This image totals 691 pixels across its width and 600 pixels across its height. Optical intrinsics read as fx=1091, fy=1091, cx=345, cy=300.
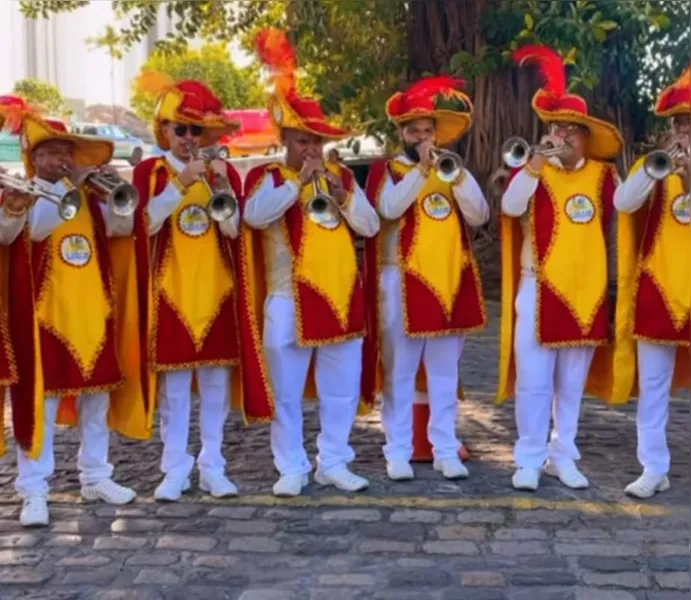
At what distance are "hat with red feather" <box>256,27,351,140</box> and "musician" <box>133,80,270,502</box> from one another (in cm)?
25

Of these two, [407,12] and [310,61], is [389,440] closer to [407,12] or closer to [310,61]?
[310,61]

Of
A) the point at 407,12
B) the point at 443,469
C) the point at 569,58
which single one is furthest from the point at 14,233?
the point at 407,12

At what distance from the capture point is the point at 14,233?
4453 millimetres

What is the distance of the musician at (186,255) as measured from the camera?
4.78 m

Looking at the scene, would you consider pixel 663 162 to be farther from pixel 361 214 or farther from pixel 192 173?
pixel 192 173

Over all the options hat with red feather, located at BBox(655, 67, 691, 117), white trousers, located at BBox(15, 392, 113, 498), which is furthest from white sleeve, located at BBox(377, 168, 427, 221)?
white trousers, located at BBox(15, 392, 113, 498)

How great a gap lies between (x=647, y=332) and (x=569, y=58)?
11.8 ft

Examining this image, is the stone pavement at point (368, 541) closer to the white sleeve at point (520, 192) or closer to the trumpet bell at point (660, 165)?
the white sleeve at point (520, 192)

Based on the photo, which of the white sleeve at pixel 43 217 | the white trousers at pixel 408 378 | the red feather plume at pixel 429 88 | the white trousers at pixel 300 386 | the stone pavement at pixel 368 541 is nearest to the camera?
→ the stone pavement at pixel 368 541

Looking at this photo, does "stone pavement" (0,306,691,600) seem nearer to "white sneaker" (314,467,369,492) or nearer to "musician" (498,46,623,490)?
"white sneaker" (314,467,369,492)

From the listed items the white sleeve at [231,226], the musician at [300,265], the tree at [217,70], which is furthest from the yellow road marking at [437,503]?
the tree at [217,70]

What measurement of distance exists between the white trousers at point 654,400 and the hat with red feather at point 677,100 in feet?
3.38

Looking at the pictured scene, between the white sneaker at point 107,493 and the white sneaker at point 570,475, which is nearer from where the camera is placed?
the white sneaker at point 107,493

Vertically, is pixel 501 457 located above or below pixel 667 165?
below
